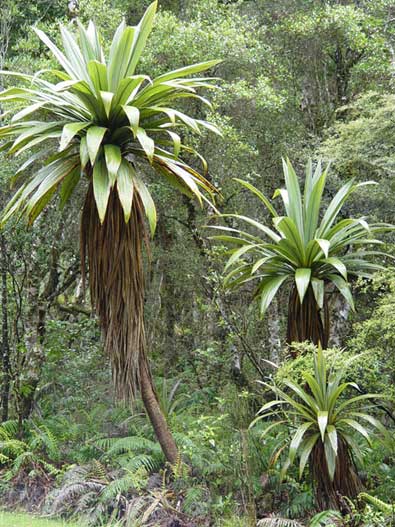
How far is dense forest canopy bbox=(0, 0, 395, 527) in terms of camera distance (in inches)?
224

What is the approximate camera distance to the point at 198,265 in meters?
8.52

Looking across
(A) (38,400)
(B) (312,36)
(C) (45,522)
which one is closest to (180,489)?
(C) (45,522)

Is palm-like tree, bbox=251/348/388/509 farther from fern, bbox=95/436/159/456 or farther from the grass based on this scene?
the grass

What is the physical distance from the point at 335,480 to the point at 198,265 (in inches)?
144

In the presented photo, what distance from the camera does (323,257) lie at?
623cm

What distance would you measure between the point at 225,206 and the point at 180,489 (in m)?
4.01

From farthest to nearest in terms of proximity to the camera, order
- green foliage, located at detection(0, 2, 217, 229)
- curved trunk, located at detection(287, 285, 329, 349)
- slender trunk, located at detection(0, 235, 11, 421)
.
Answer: slender trunk, located at detection(0, 235, 11, 421), curved trunk, located at detection(287, 285, 329, 349), green foliage, located at detection(0, 2, 217, 229)

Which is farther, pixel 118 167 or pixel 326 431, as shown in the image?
pixel 326 431

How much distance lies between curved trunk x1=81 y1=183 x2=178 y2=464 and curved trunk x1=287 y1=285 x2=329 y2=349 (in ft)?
5.30

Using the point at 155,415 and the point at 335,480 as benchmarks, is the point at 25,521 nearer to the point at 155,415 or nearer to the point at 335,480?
the point at 155,415

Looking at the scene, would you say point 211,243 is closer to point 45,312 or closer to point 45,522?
point 45,312

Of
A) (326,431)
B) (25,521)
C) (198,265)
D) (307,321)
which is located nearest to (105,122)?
(307,321)

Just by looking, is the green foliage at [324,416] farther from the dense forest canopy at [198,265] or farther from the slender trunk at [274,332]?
the slender trunk at [274,332]

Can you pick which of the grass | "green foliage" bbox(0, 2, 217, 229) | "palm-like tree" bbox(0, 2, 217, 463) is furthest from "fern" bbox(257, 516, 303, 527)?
"green foliage" bbox(0, 2, 217, 229)
